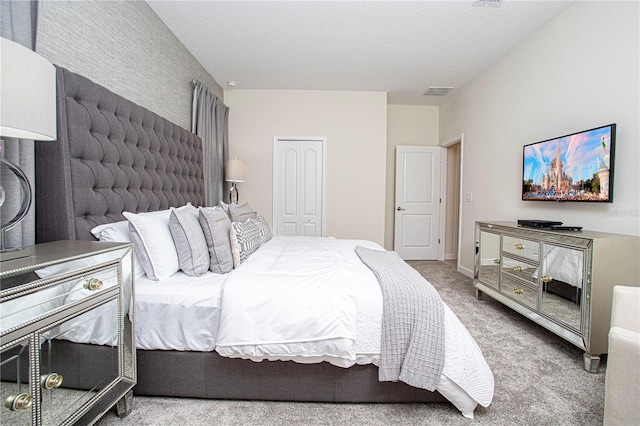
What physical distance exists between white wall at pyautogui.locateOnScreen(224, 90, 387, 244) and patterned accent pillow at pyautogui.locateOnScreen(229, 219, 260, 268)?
2190mm

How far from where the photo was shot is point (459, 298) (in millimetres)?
3203

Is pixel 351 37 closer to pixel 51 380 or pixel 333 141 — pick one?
pixel 333 141

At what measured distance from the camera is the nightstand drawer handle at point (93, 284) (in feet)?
3.77

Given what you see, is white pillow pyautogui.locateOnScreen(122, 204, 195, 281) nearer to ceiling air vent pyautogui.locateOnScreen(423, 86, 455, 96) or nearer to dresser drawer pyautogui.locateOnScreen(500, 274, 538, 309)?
dresser drawer pyautogui.locateOnScreen(500, 274, 538, 309)

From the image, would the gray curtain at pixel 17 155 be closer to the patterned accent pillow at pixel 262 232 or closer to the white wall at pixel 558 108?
the patterned accent pillow at pixel 262 232

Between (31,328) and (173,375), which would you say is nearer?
(31,328)

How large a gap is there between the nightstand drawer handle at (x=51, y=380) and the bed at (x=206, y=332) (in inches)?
17.0

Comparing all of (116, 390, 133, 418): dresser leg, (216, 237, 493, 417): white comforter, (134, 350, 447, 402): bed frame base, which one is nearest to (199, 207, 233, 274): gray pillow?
(216, 237, 493, 417): white comforter

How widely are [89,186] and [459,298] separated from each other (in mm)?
3321

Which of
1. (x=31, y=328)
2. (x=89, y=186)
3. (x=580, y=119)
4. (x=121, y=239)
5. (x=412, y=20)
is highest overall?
(x=412, y=20)

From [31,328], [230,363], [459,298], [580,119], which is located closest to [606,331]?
[459,298]

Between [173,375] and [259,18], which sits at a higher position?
[259,18]

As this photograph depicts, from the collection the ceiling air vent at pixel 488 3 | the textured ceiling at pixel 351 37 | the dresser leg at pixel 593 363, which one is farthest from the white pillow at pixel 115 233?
the ceiling air vent at pixel 488 3

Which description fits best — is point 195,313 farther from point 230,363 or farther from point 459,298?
point 459,298
